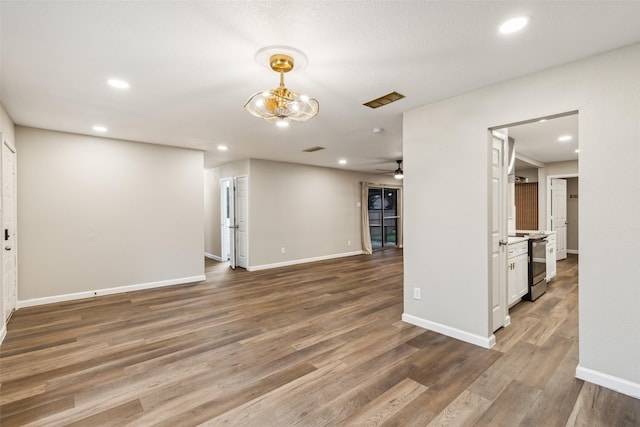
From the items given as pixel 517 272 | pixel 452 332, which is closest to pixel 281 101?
pixel 452 332

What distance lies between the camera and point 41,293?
4.18 meters

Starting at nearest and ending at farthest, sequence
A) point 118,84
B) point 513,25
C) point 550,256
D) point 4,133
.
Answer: point 513,25 < point 118,84 < point 4,133 < point 550,256

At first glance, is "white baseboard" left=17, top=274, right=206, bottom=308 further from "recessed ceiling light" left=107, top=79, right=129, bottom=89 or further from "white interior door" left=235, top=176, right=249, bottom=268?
"recessed ceiling light" left=107, top=79, right=129, bottom=89

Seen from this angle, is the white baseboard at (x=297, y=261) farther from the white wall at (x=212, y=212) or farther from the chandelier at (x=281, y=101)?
the chandelier at (x=281, y=101)

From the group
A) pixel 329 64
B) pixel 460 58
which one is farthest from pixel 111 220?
pixel 460 58

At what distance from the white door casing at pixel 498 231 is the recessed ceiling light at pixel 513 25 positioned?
1.24 metres

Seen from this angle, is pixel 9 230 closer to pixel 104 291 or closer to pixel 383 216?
pixel 104 291

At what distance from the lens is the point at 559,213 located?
299 inches

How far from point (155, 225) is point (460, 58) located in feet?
16.8

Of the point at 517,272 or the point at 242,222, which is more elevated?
the point at 242,222

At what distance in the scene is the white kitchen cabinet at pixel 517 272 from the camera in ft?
11.9

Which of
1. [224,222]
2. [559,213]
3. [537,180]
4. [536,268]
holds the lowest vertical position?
[536,268]

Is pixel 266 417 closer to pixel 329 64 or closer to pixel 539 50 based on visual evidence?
pixel 329 64

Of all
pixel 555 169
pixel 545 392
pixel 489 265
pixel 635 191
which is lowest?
pixel 545 392
